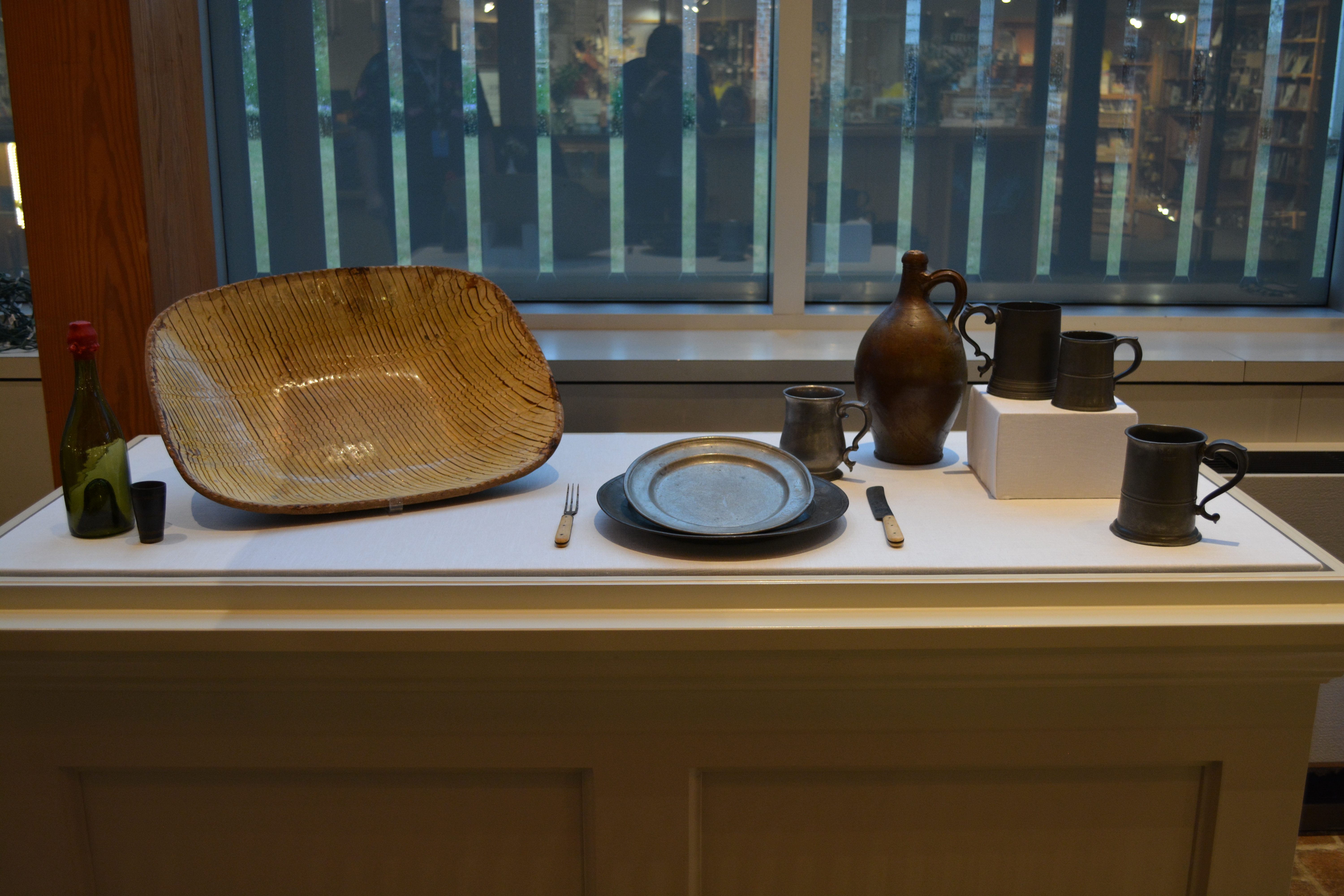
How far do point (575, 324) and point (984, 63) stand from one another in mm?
1149

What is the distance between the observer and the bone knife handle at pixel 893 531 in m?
1.14

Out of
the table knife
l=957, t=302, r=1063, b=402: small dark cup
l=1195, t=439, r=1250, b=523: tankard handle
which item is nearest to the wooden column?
the table knife

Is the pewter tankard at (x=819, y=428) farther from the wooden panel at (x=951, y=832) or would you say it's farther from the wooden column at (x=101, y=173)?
the wooden column at (x=101, y=173)

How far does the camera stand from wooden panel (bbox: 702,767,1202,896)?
1099 mm

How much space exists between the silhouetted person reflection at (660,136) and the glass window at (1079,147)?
0.27m

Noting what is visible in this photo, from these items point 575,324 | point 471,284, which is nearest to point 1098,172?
point 575,324

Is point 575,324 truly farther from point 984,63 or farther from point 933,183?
point 984,63

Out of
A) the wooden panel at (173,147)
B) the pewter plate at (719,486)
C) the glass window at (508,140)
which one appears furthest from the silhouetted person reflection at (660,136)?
the pewter plate at (719,486)

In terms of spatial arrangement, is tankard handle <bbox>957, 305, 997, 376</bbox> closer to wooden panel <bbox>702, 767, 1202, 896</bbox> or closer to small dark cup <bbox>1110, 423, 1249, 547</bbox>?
small dark cup <bbox>1110, 423, 1249, 547</bbox>

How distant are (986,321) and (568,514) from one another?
0.60 m

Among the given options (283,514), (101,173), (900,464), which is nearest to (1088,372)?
(900,464)

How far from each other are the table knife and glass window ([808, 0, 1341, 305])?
4.85 feet

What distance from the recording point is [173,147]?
74.6 inches

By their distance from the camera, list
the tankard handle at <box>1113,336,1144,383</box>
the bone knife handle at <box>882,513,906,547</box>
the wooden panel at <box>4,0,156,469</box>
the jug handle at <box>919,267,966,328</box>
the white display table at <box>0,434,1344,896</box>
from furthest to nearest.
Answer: the wooden panel at <box>4,0,156,469</box>, the jug handle at <box>919,267,966,328</box>, the tankard handle at <box>1113,336,1144,383</box>, the bone knife handle at <box>882,513,906,547</box>, the white display table at <box>0,434,1344,896</box>
